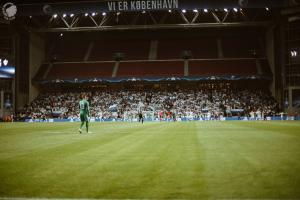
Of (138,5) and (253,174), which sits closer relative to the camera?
(253,174)

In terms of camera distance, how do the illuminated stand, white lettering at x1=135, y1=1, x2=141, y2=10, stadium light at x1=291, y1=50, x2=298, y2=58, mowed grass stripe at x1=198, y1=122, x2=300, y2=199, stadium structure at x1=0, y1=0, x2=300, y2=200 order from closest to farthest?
mowed grass stripe at x1=198, y1=122, x2=300, y2=199, white lettering at x1=135, y1=1, x2=141, y2=10, stadium structure at x1=0, y1=0, x2=300, y2=200, stadium light at x1=291, y1=50, x2=298, y2=58, the illuminated stand

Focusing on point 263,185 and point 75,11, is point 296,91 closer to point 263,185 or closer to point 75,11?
point 75,11

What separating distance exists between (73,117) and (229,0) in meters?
27.8

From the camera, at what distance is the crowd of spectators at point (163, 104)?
2338 inches

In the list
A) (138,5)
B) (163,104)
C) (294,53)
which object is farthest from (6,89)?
(294,53)

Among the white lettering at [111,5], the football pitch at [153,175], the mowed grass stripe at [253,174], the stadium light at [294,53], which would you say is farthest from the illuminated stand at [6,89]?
the mowed grass stripe at [253,174]

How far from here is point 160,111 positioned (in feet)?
192

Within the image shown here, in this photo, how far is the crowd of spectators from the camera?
59.4m

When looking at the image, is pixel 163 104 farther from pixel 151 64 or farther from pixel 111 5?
pixel 111 5

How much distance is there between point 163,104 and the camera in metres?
62.7

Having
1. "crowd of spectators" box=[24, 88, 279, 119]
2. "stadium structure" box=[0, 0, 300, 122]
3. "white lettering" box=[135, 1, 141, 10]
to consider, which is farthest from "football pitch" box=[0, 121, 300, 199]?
"crowd of spectators" box=[24, 88, 279, 119]

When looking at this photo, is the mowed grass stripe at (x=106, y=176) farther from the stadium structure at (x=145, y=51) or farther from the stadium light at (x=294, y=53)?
the stadium light at (x=294, y=53)

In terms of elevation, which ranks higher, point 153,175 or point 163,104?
point 163,104

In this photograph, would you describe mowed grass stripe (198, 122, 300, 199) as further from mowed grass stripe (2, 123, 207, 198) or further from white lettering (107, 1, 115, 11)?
white lettering (107, 1, 115, 11)
